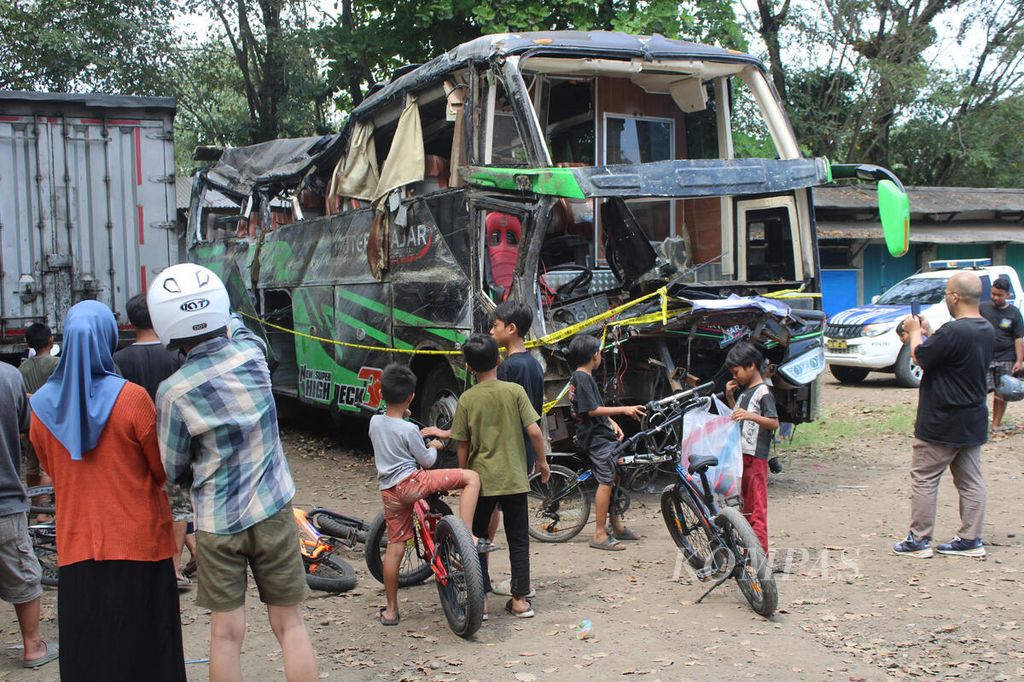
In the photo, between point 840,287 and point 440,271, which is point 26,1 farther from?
point 840,287

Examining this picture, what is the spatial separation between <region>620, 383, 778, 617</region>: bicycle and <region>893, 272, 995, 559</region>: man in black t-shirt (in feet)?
4.83

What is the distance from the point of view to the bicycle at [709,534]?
197 inches

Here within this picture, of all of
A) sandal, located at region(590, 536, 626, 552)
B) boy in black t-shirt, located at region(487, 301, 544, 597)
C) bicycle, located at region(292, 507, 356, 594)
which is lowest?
sandal, located at region(590, 536, 626, 552)

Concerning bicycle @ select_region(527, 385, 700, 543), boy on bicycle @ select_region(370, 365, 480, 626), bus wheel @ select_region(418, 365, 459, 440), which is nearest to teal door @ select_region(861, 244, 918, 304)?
bus wheel @ select_region(418, 365, 459, 440)

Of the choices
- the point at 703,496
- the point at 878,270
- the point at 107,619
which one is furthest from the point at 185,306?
→ the point at 878,270

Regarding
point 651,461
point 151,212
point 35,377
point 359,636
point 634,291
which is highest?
point 151,212

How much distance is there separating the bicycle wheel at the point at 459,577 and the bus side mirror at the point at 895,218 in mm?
4231

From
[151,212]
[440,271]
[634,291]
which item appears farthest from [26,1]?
[634,291]

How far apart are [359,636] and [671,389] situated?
12.4 ft

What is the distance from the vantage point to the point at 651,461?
248 inches

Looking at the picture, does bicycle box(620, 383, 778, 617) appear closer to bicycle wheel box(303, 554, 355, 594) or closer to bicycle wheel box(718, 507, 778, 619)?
bicycle wheel box(718, 507, 778, 619)

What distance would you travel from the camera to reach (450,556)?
5008mm

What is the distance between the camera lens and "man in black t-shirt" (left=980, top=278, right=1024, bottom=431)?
1074 cm

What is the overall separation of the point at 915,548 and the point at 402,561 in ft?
11.1
